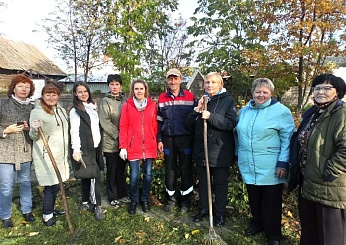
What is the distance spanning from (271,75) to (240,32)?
6937 mm

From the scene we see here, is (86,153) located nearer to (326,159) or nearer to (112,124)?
(112,124)

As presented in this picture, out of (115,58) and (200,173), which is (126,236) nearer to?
(200,173)

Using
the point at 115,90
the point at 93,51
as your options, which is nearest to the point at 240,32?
the point at 93,51

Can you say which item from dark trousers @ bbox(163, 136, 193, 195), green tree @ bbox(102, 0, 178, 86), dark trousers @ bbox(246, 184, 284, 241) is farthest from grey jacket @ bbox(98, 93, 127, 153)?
green tree @ bbox(102, 0, 178, 86)

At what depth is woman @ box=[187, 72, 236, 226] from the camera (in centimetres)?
349

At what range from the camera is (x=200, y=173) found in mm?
3826

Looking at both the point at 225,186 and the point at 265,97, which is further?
the point at 225,186

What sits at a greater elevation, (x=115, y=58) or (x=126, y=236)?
(x=115, y=58)

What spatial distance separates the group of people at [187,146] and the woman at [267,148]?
1 centimetres

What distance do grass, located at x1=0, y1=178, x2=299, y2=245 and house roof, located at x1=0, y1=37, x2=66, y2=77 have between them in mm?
23094

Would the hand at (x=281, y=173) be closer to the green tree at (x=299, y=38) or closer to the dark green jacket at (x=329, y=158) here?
the dark green jacket at (x=329, y=158)

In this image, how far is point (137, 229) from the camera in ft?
12.4

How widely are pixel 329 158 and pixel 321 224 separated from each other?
638 millimetres

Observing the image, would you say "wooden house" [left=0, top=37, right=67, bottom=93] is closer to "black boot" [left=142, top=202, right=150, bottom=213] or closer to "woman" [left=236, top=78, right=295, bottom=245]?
"black boot" [left=142, top=202, right=150, bottom=213]
